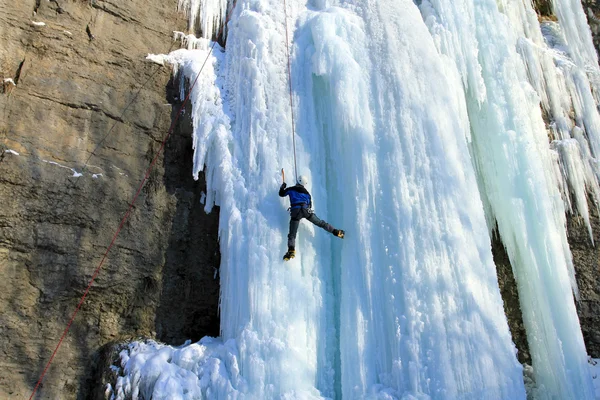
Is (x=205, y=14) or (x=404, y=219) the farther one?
(x=205, y=14)

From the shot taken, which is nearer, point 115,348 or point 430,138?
point 115,348

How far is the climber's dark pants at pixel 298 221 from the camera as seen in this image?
5609 millimetres

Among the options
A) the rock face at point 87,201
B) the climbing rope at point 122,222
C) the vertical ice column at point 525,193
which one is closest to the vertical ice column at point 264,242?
the climbing rope at point 122,222

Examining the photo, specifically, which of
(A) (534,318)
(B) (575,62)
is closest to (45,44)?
(A) (534,318)

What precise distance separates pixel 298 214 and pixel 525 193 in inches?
121

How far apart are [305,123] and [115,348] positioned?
3284 millimetres

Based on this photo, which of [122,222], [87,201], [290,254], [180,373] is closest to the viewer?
[180,373]

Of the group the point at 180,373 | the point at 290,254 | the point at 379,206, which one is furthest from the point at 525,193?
the point at 180,373

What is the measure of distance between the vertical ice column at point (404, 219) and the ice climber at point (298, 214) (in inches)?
12.1

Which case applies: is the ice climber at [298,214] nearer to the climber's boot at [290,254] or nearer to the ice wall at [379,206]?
the climber's boot at [290,254]

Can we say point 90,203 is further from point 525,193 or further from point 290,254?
point 525,193

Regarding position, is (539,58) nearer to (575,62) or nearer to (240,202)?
(575,62)

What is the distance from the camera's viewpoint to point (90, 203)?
227 inches

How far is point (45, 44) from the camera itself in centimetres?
624
